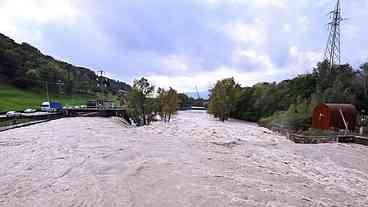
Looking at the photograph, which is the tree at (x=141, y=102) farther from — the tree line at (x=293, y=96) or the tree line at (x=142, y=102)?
the tree line at (x=293, y=96)

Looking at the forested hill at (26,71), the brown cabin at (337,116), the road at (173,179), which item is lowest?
the road at (173,179)

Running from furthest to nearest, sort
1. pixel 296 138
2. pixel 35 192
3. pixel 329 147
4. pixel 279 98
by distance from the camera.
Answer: pixel 279 98 < pixel 296 138 < pixel 329 147 < pixel 35 192

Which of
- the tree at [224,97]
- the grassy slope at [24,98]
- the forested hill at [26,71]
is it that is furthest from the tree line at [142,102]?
the forested hill at [26,71]

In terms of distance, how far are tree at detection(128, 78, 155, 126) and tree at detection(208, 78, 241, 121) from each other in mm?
17056

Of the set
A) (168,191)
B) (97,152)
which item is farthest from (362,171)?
(97,152)

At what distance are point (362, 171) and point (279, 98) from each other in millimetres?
51352

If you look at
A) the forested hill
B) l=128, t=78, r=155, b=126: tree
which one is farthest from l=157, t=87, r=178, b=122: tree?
the forested hill

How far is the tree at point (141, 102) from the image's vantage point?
58656 mm

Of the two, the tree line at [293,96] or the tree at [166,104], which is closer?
the tree line at [293,96]

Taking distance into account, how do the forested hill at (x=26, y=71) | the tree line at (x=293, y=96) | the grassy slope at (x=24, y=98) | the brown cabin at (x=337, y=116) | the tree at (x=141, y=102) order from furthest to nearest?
the forested hill at (x=26, y=71) < the grassy slope at (x=24, y=98) < the tree at (x=141, y=102) < the tree line at (x=293, y=96) < the brown cabin at (x=337, y=116)

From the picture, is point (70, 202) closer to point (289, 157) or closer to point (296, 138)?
point (289, 157)

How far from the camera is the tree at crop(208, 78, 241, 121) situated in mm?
73000

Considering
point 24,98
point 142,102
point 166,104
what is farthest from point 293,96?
point 24,98

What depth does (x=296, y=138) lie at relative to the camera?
3356 centimetres
